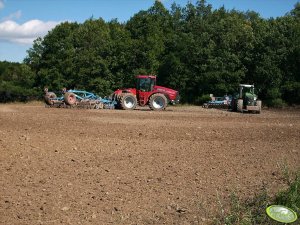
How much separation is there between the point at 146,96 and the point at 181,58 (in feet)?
49.4

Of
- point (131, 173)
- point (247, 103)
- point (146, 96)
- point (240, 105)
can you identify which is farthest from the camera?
point (146, 96)

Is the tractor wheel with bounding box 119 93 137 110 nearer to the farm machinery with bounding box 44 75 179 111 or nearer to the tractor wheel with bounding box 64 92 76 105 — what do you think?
the farm machinery with bounding box 44 75 179 111

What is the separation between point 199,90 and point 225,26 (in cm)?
758

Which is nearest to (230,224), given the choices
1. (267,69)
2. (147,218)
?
(147,218)

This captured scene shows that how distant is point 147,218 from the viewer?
18.8ft

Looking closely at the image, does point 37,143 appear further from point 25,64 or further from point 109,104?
point 25,64

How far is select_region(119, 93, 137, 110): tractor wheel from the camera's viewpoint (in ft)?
95.5

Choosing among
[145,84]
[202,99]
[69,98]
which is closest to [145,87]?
[145,84]

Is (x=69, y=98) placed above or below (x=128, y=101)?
above

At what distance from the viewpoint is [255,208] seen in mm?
6059

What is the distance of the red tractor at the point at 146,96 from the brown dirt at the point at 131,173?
14958 millimetres

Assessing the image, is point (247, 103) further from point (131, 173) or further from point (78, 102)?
point (131, 173)

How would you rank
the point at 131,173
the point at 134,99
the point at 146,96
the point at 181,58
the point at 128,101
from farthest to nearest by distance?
the point at 181,58 → the point at 146,96 → the point at 128,101 → the point at 134,99 → the point at 131,173

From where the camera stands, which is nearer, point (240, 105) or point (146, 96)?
point (240, 105)
